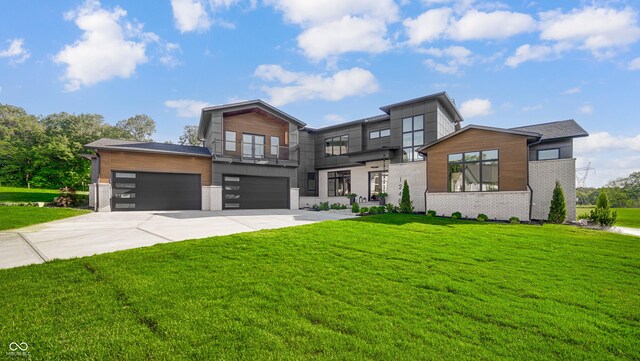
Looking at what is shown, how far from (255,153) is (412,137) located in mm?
10928

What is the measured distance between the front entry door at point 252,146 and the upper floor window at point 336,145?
20.4 ft

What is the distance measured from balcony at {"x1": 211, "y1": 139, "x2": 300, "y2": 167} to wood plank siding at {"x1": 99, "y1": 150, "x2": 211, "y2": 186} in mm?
1152

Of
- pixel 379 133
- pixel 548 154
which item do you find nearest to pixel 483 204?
pixel 548 154

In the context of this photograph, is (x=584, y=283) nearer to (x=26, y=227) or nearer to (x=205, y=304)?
(x=205, y=304)

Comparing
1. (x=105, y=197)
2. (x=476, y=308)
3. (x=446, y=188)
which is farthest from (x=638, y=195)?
(x=105, y=197)

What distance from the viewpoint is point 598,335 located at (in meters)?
2.80

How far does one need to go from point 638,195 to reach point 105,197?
54.1 metres

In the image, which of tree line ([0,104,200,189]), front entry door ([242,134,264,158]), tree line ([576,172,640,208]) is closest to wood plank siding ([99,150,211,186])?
front entry door ([242,134,264,158])

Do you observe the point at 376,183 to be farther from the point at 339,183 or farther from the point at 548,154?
the point at 548,154

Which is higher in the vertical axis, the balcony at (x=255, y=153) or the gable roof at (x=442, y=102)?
the gable roof at (x=442, y=102)

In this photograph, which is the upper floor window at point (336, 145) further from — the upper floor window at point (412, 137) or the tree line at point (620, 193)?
the tree line at point (620, 193)

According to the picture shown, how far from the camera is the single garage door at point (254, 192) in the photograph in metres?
18.5

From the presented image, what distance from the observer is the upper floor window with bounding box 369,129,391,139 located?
20619mm

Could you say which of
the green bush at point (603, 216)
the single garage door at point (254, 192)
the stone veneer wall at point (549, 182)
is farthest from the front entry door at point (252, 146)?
the green bush at point (603, 216)
